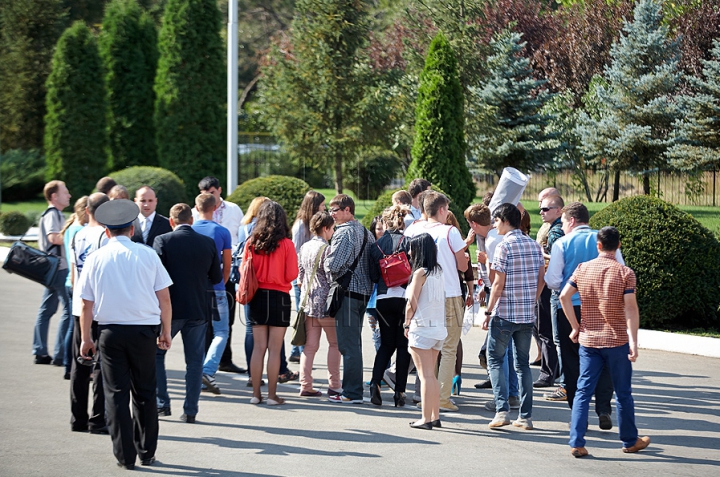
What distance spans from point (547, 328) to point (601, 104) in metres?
20.5

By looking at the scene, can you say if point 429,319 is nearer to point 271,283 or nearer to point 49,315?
point 271,283

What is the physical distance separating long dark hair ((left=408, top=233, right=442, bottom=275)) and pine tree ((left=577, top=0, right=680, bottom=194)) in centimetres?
1988

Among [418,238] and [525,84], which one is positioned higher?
[525,84]

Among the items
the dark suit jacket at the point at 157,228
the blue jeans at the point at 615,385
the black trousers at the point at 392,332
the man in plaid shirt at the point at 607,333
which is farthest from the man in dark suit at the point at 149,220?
the blue jeans at the point at 615,385

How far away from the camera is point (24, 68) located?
35.5 m

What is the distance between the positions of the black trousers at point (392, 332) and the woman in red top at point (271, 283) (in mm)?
887

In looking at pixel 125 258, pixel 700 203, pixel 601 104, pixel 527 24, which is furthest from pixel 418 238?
pixel 527 24

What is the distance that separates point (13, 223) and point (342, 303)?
16478 mm

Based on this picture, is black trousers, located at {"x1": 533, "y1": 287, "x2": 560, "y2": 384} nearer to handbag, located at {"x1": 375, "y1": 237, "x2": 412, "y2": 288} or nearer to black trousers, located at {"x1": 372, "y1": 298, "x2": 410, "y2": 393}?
black trousers, located at {"x1": 372, "y1": 298, "x2": 410, "y2": 393}

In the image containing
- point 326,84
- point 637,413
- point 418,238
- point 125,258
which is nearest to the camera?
point 125,258

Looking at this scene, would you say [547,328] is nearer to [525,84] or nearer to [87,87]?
[525,84]

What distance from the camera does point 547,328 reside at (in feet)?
29.4

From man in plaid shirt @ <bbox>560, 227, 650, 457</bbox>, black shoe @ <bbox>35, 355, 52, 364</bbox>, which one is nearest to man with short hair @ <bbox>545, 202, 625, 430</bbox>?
man in plaid shirt @ <bbox>560, 227, 650, 457</bbox>

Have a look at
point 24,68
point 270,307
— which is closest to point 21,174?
point 24,68
